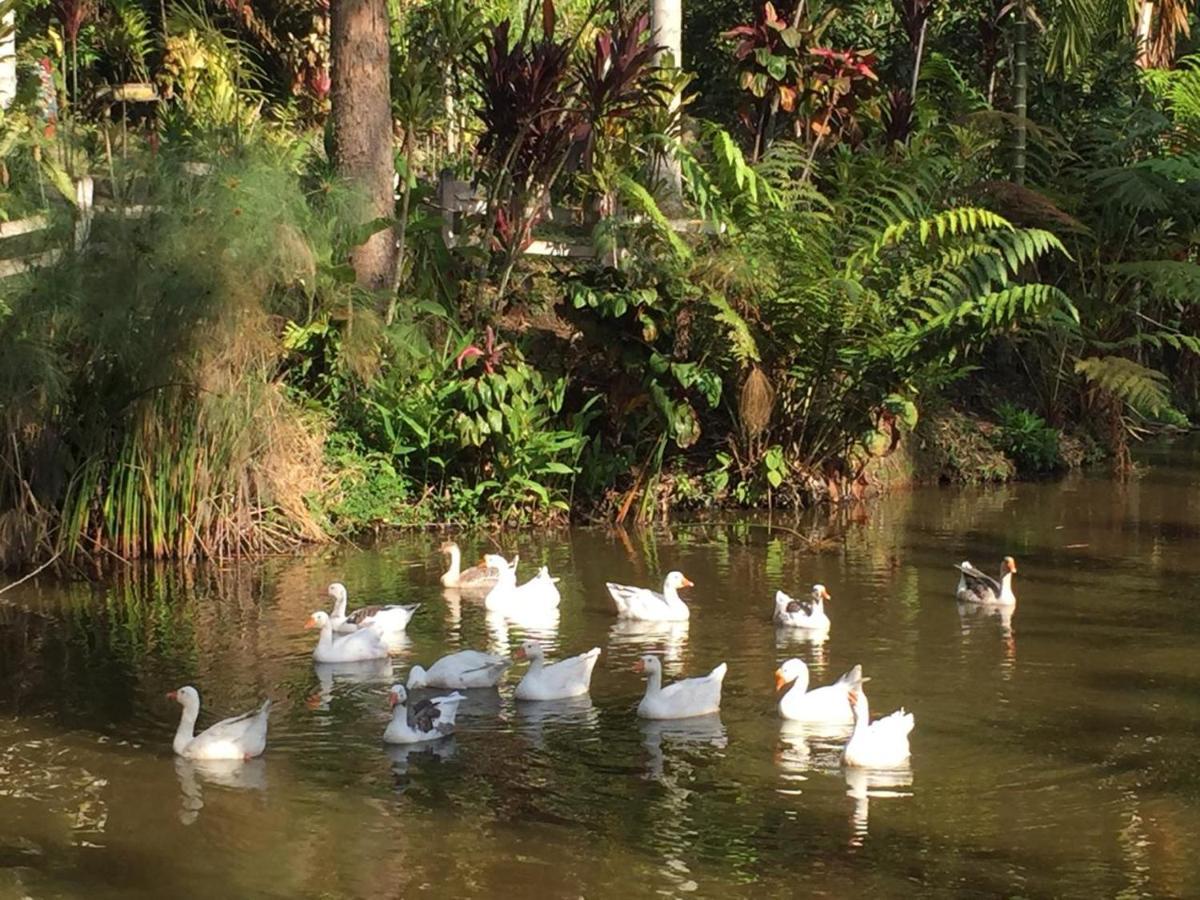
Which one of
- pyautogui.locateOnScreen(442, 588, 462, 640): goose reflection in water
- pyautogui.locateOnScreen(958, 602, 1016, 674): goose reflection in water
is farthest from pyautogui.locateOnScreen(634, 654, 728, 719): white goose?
pyautogui.locateOnScreen(442, 588, 462, 640): goose reflection in water

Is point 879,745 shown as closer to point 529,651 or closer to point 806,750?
point 806,750

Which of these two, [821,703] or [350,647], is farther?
[350,647]

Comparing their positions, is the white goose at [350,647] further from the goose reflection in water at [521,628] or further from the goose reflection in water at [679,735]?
the goose reflection in water at [679,735]

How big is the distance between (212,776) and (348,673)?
214cm

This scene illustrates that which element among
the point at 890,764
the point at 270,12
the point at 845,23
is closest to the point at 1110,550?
the point at 890,764

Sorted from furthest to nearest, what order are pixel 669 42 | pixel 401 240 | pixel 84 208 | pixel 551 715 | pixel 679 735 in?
1. pixel 669 42
2. pixel 401 240
3. pixel 84 208
4. pixel 551 715
5. pixel 679 735

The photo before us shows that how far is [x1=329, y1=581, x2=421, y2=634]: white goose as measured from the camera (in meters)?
11.5

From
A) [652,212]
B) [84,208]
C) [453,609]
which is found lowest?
[453,609]

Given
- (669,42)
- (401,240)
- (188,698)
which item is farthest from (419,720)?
(669,42)

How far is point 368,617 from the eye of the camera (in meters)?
A: 11.6

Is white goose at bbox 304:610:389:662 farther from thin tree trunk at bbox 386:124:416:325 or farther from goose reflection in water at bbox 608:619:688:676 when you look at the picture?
thin tree trunk at bbox 386:124:416:325

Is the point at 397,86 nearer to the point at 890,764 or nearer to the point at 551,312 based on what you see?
the point at 551,312

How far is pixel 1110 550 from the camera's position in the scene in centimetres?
1505

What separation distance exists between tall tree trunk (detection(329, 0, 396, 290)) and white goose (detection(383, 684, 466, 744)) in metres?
8.15
